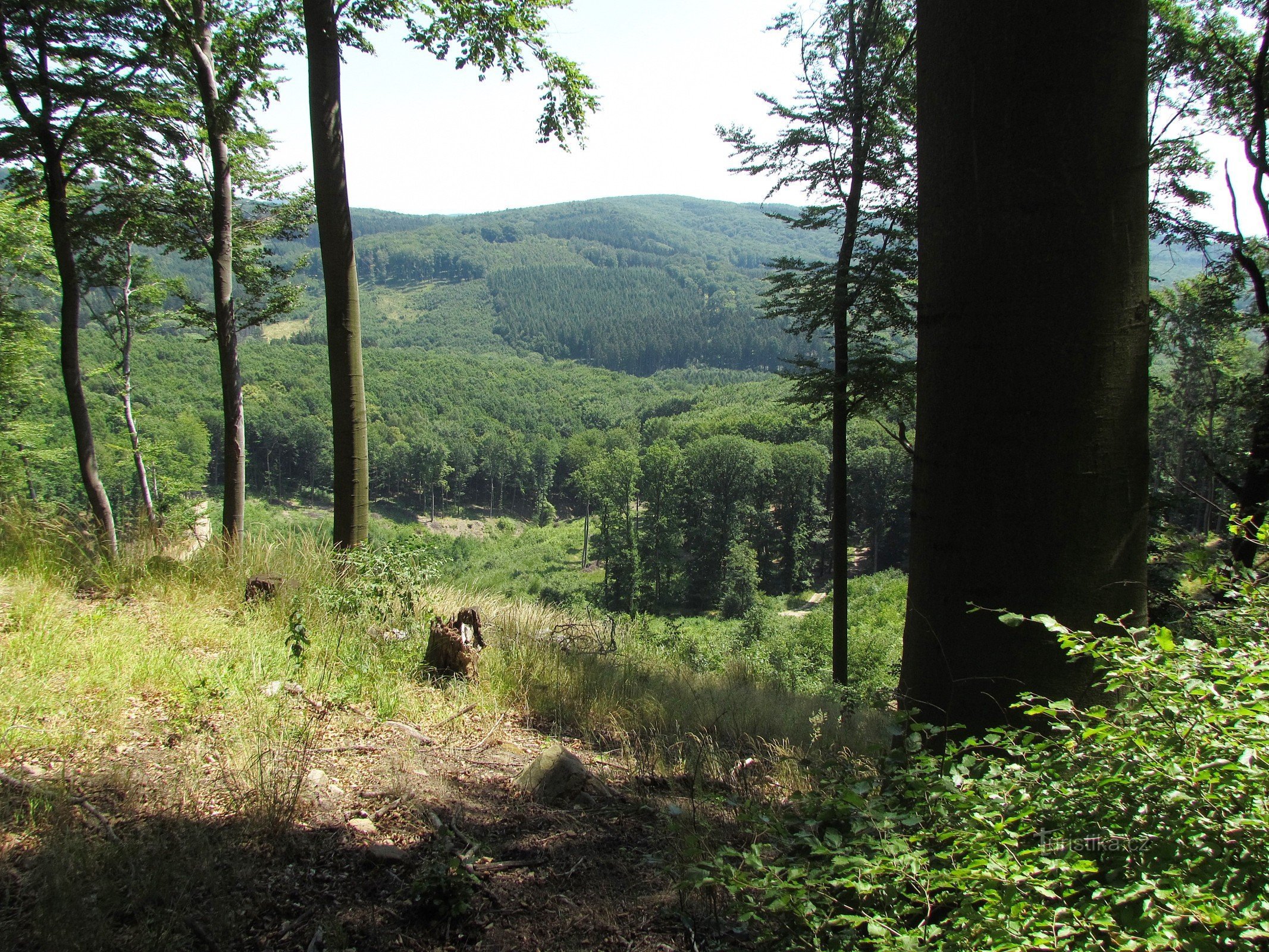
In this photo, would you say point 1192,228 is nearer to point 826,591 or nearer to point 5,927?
point 5,927

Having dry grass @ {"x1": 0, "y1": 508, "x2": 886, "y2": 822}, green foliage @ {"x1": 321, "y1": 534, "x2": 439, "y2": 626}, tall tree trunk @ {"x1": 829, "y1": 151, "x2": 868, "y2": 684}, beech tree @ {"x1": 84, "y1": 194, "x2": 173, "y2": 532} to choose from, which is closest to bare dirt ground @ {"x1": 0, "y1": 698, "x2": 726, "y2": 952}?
dry grass @ {"x1": 0, "y1": 508, "x2": 886, "y2": 822}

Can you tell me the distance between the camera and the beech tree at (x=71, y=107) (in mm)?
7270

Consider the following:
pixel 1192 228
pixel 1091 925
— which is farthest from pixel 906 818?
pixel 1192 228

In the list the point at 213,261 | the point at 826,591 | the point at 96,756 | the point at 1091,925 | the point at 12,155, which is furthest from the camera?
the point at 826,591

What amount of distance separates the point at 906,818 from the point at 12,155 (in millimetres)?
10529

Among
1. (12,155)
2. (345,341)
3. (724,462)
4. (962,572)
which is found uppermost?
(12,155)

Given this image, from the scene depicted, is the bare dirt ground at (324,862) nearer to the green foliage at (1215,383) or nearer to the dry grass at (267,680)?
the dry grass at (267,680)

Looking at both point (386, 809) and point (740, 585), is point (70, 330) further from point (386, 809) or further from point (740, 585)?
point (740, 585)

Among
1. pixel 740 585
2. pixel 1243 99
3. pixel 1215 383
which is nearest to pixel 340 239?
pixel 1243 99

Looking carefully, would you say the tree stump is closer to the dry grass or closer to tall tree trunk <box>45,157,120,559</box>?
the dry grass

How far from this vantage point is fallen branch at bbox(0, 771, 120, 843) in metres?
2.19

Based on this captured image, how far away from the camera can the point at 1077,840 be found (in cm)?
148

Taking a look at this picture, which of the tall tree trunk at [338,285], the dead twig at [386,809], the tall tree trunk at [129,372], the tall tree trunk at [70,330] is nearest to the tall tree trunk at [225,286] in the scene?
the tall tree trunk at [70,330]

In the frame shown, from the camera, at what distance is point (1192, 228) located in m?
10.1
